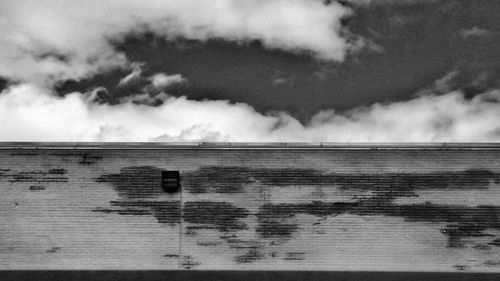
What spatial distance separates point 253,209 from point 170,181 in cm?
295

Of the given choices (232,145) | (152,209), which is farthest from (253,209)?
(152,209)

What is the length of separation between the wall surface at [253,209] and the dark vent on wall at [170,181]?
19 centimetres

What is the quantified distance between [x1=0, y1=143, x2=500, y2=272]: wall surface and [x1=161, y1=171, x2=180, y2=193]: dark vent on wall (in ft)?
0.62

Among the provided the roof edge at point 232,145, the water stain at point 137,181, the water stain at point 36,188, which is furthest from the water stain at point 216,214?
the water stain at point 36,188

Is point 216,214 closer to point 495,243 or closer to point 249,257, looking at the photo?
point 249,257

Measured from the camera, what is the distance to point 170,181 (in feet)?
51.2

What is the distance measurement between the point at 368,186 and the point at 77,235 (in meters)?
9.89

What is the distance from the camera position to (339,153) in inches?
627

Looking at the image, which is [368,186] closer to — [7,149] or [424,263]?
Result: [424,263]

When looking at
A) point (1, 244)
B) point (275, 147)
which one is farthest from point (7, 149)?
point (275, 147)

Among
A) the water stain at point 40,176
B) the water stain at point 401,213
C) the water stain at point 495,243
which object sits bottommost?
the water stain at point 495,243

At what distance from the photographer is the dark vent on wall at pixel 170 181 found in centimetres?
1556

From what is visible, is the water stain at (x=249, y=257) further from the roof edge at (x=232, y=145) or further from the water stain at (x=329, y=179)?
the roof edge at (x=232, y=145)

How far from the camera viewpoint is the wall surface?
15320 millimetres
